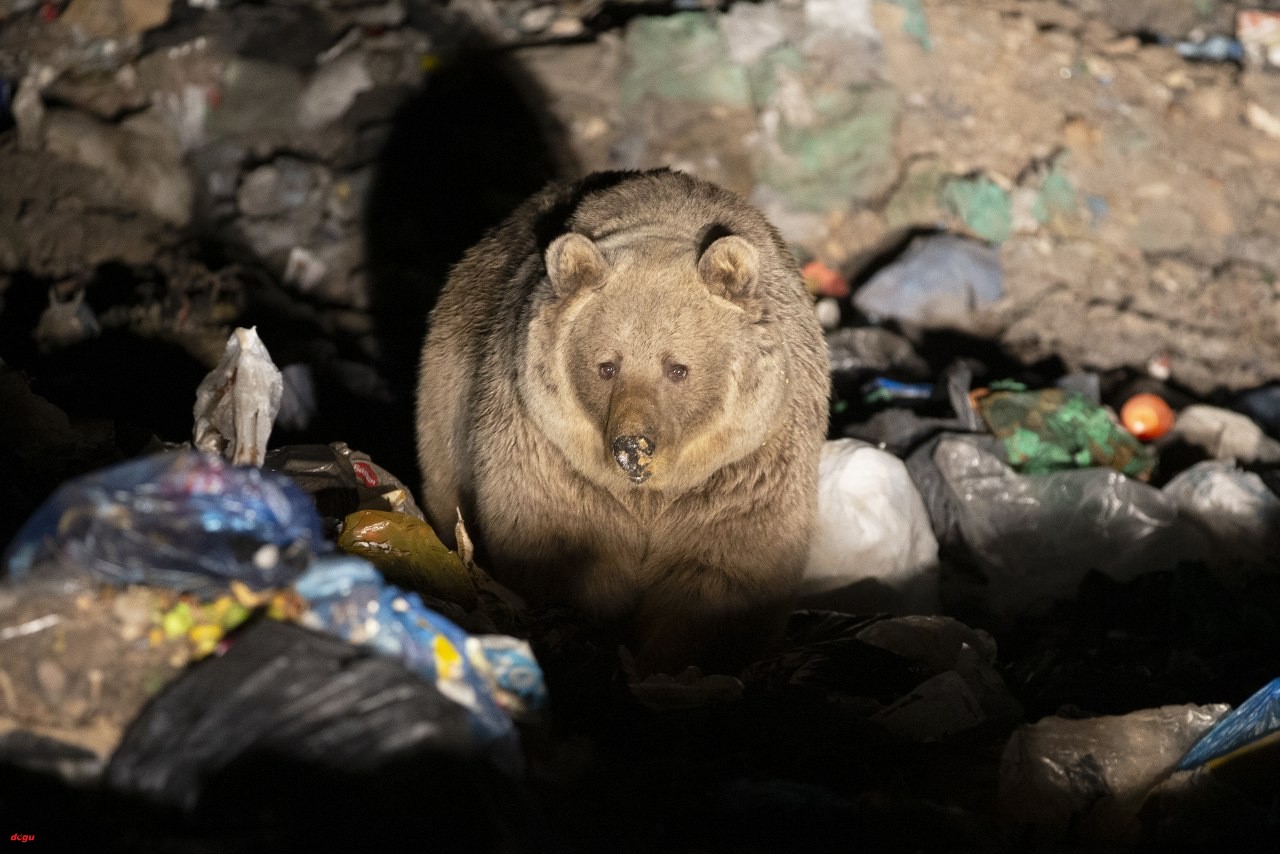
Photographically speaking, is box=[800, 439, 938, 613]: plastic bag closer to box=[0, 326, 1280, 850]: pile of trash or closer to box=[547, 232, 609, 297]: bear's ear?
box=[0, 326, 1280, 850]: pile of trash

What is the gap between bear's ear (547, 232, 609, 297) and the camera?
3.75 metres

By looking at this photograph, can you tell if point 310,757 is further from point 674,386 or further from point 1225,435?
point 1225,435

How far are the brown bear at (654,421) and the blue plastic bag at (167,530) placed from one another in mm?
1274

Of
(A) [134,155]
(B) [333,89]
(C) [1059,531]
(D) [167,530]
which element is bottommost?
(C) [1059,531]

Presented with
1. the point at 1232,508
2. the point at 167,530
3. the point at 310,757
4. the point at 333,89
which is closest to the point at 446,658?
the point at 310,757

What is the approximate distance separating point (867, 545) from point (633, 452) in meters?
1.72

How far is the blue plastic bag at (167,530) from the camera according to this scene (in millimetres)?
2465

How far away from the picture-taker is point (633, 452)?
359 centimetres

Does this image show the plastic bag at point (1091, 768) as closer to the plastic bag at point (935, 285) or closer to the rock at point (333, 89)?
the plastic bag at point (935, 285)

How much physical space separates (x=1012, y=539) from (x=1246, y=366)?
9.12ft

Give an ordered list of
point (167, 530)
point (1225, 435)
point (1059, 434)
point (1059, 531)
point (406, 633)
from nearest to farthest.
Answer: point (167, 530)
point (406, 633)
point (1059, 531)
point (1059, 434)
point (1225, 435)

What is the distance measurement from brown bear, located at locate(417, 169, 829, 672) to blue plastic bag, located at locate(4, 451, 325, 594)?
1274 mm

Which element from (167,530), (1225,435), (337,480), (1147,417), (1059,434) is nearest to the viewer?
(167,530)

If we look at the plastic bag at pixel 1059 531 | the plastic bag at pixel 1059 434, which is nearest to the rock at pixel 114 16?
the plastic bag at pixel 1059 434
